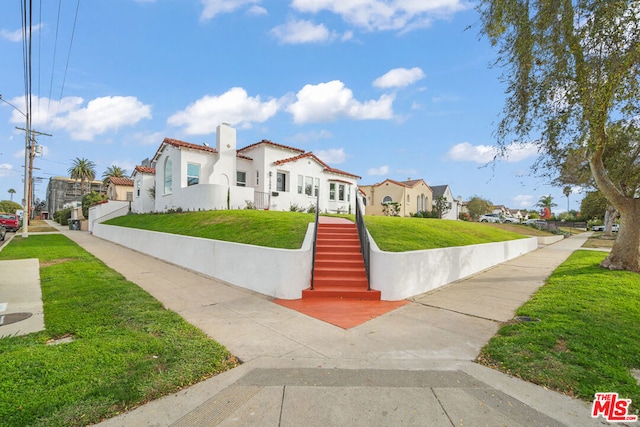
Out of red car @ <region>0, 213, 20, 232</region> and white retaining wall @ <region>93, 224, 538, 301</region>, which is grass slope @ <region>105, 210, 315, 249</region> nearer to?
white retaining wall @ <region>93, 224, 538, 301</region>

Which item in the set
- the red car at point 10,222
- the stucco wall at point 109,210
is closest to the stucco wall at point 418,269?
the stucco wall at point 109,210

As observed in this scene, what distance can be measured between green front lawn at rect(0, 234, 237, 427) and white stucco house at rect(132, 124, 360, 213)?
11857 mm

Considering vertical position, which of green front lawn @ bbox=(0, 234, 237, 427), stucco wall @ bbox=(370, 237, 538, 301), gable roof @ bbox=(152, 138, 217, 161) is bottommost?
green front lawn @ bbox=(0, 234, 237, 427)

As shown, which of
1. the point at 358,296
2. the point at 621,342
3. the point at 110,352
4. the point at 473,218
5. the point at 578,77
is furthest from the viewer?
the point at 473,218

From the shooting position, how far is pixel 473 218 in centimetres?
5047

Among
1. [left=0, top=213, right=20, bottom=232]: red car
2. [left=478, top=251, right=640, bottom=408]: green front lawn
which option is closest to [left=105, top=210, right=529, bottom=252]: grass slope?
[left=478, top=251, right=640, bottom=408]: green front lawn

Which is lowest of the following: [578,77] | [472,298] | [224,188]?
[472,298]

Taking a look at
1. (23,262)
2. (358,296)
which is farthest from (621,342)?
(23,262)

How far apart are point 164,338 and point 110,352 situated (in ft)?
2.20

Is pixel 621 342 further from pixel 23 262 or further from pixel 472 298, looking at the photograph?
pixel 23 262

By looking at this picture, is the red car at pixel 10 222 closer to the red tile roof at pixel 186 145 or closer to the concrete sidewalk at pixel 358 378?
the red tile roof at pixel 186 145

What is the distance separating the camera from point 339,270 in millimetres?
7434

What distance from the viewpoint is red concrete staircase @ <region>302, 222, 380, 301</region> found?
6680mm

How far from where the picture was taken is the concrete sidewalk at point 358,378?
268 centimetres
